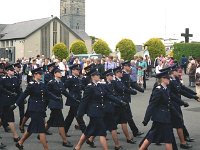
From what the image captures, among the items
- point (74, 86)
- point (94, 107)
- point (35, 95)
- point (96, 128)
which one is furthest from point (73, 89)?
point (96, 128)

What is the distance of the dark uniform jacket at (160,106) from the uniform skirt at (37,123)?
7.37 ft

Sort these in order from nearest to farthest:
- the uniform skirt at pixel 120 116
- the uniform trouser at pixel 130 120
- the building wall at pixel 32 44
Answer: the uniform skirt at pixel 120 116, the uniform trouser at pixel 130 120, the building wall at pixel 32 44

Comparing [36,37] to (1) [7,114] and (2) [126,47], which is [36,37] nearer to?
(2) [126,47]

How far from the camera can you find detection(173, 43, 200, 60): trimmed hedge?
136 ft

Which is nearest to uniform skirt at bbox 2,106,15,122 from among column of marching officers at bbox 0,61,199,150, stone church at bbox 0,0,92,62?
column of marching officers at bbox 0,61,199,150

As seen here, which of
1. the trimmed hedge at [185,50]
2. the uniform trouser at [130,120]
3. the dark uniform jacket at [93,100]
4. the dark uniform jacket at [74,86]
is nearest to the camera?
the dark uniform jacket at [93,100]

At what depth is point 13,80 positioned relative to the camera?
10.3 meters

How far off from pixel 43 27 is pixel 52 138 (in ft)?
262

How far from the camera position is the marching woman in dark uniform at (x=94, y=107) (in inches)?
316

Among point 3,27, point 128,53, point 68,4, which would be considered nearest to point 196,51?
point 128,53

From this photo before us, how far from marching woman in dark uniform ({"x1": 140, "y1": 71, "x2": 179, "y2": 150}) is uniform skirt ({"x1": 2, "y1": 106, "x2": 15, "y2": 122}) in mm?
3455

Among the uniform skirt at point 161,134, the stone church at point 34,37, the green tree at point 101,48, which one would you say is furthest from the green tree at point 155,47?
the uniform skirt at point 161,134

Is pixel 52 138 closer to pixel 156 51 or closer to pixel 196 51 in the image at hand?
pixel 196 51

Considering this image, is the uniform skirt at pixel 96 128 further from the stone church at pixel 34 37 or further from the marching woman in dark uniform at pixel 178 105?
the stone church at pixel 34 37
